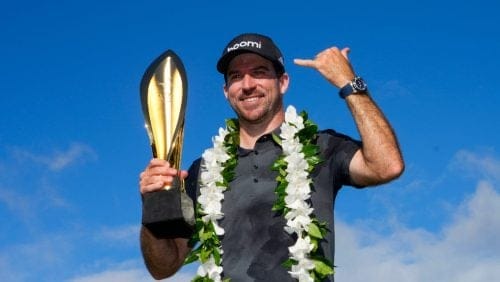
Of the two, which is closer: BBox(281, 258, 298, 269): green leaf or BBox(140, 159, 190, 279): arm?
BBox(281, 258, 298, 269): green leaf

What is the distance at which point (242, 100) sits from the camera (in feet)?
17.2

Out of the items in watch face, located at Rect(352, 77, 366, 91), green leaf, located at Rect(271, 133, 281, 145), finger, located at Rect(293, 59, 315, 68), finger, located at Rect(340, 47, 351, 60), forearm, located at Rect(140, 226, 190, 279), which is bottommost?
forearm, located at Rect(140, 226, 190, 279)

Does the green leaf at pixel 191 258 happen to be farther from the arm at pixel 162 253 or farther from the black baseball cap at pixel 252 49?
the black baseball cap at pixel 252 49

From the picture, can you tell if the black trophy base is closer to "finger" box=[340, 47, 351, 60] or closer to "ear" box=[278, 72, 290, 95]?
"ear" box=[278, 72, 290, 95]

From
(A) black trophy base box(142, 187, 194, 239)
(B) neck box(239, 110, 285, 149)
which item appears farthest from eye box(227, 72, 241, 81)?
(A) black trophy base box(142, 187, 194, 239)

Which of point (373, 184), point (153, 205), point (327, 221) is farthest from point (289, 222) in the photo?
point (153, 205)

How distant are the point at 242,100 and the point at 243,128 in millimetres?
246

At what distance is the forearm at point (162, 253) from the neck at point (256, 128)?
830 mm

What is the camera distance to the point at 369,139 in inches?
183

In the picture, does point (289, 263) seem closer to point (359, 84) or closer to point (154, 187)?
point (154, 187)

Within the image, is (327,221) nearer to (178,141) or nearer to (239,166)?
(239,166)

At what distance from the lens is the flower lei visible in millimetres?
4746

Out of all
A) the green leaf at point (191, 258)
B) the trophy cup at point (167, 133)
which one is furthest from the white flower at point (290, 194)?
the trophy cup at point (167, 133)

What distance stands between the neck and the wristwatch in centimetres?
68
